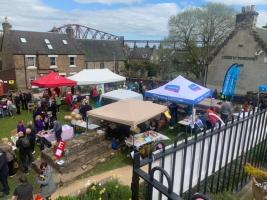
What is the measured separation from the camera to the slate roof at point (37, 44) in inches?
1183

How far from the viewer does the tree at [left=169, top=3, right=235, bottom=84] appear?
111 feet

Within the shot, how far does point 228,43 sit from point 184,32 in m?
10.3

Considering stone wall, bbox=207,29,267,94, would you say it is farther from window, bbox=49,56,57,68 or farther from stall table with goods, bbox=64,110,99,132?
window, bbox=49,56,57,68

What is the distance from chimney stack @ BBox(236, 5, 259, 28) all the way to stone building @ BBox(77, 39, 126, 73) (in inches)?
889

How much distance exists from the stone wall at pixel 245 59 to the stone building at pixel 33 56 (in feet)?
61.9

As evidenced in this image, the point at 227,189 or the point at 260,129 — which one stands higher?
the point at 260,129

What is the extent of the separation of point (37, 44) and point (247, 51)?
2407 cm

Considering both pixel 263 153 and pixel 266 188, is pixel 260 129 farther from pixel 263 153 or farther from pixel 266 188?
pixel 266 188

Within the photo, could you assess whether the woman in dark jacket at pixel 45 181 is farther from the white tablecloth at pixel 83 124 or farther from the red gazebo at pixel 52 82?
the red gazebo at pixel 52 82

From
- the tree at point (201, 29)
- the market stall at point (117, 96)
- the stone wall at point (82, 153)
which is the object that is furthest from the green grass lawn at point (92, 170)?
the tree at point (201, 29)

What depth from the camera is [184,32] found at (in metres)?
34.7

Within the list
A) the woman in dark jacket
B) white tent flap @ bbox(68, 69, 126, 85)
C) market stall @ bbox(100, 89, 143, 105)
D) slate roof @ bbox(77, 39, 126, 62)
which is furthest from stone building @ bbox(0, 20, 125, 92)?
the woman in dark jacket

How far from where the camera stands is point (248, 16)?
77.3 feet

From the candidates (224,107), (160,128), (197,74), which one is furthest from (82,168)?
(197,74)
